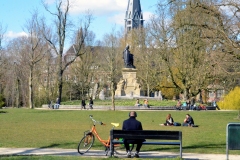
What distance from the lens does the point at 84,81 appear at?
7444 cm

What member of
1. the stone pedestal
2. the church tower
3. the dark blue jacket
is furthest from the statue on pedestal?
the church tower

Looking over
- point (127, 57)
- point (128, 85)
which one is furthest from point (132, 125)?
point (128, 85)

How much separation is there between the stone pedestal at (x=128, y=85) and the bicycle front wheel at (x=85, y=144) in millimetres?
45689

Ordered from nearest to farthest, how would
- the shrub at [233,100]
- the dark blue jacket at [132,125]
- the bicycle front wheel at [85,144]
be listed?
the dark blue jacket at [132,125]
the bicycle front wheel at [85,144]
the shrub at [233,100]

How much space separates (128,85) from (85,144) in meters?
49.4

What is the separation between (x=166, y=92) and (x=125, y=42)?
12357mm

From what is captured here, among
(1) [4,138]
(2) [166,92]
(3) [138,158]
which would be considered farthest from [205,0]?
(2) [166,92]

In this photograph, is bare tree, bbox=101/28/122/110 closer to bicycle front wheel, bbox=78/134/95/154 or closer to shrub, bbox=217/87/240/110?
shrub, bbox=217/87/240/110

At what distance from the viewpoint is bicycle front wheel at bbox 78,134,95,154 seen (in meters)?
14.6

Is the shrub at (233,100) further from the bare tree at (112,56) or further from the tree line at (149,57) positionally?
the bare tree at (112,56)

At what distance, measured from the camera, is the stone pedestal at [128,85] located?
61.1m

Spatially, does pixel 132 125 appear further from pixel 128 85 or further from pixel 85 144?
pixel 128 85

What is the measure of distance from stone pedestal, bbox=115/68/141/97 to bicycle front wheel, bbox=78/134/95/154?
150ft

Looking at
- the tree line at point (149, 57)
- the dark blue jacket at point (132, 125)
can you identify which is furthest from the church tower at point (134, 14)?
the dark blue jacket at point (132, 125)
